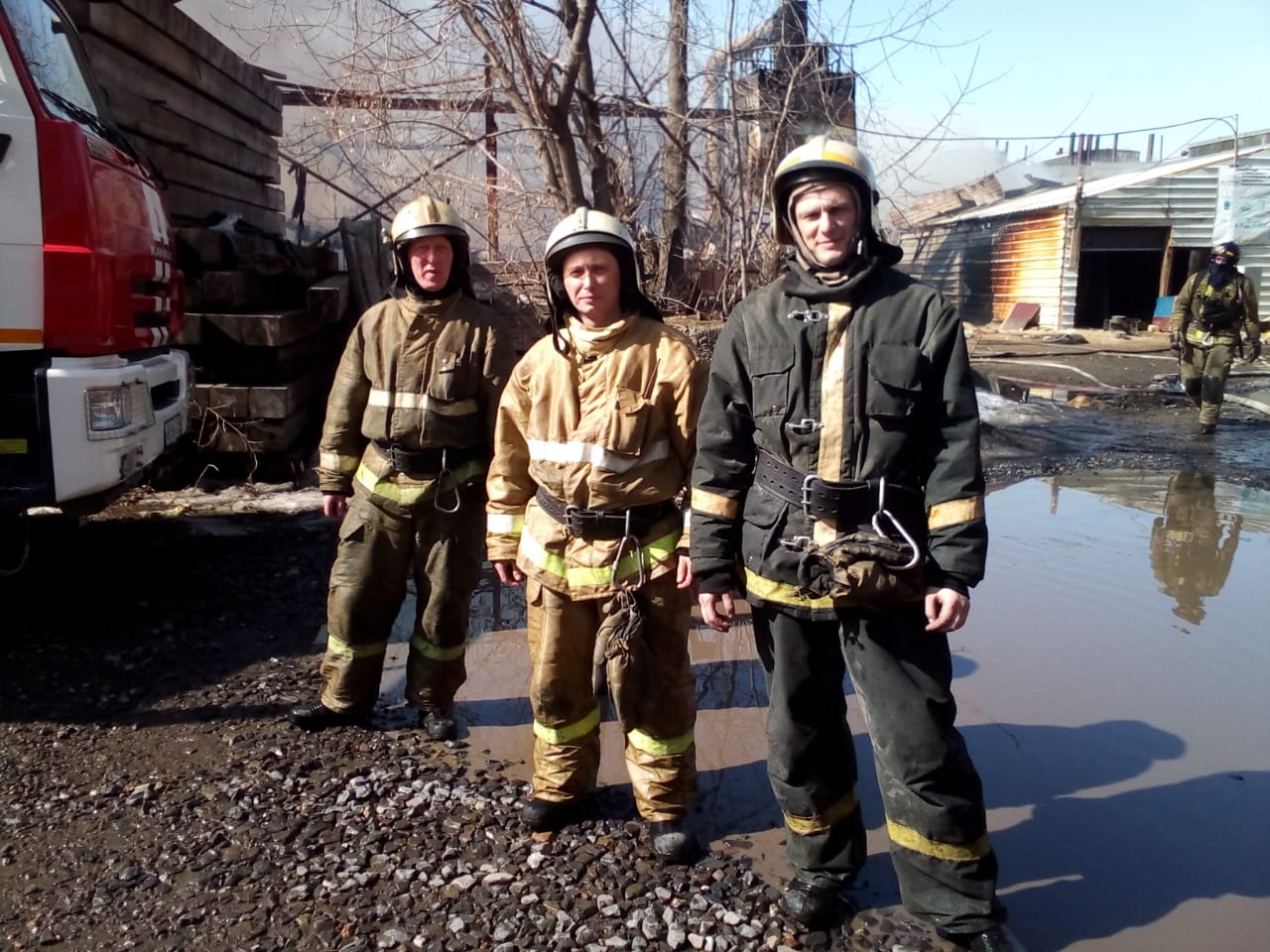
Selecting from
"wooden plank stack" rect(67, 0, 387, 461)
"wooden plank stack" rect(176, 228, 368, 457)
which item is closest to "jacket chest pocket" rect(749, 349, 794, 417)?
"wooden plank stack" rect(67, 0, 387, 461)

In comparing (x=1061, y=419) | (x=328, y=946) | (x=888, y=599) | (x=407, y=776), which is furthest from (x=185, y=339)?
(x=1061, y=419)

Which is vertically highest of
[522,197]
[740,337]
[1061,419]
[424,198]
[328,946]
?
[522,197]

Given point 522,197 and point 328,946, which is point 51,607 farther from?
point 522,197

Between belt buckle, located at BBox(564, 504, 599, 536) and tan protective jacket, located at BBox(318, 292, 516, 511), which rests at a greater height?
tan protective jacket, located at BBox(318, 292, 516, 511)

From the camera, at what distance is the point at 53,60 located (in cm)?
413

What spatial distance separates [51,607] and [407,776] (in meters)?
2.49

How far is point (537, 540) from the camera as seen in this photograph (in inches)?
118

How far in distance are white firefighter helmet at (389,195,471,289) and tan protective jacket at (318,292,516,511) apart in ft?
0.32

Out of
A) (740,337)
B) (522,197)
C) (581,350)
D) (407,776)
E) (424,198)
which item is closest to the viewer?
(740,337)

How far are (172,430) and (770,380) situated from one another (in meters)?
3.33

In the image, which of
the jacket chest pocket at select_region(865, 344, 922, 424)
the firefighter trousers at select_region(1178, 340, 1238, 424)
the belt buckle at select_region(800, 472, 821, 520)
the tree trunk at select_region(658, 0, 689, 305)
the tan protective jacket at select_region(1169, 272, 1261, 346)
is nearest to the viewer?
the jacket chest pocket at select_region(865, 344, 922, 424)

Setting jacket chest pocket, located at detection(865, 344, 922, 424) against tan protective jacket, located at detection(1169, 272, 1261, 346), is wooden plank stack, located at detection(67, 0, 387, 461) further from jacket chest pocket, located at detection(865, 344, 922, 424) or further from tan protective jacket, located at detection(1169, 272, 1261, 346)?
tan protective jacket, located at detection(1169, 272, 1261, 346)

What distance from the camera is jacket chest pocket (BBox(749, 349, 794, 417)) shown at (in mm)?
2488

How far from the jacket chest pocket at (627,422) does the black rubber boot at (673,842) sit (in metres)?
1.15
